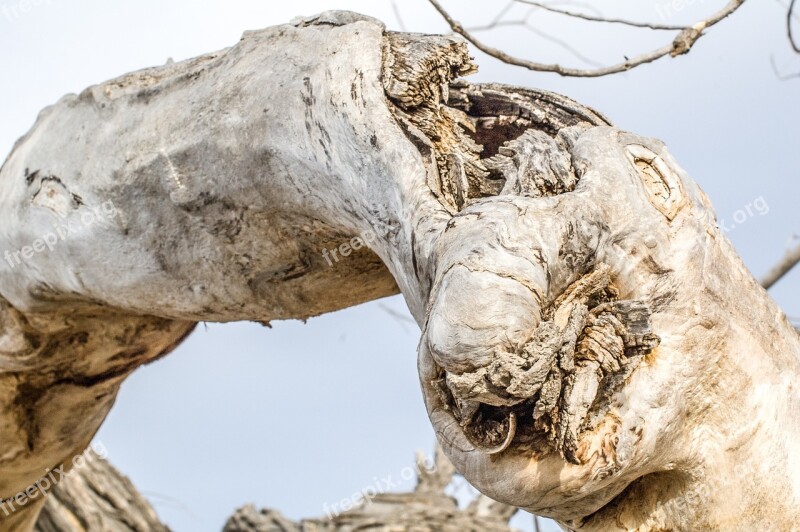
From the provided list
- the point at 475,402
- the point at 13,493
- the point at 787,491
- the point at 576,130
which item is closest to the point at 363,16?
the point at 576,130

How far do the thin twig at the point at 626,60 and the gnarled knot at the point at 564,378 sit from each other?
39.9 inches

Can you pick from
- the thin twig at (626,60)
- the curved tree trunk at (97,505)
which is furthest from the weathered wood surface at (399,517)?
the thin twig at (626,60)

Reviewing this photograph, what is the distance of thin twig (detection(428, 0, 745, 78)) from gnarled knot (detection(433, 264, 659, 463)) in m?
1.01

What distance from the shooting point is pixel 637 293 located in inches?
60.8

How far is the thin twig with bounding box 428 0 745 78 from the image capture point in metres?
2.35

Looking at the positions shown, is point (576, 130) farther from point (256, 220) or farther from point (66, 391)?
point (66, 391)

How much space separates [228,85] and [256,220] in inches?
10.3

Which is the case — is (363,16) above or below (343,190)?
above

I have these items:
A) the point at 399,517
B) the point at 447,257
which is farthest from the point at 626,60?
the point at 399,517

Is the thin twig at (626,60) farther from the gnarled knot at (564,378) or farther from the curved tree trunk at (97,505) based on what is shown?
the curved tree trunk at (97,505)

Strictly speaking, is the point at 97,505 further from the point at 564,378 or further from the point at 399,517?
the point at 564,378

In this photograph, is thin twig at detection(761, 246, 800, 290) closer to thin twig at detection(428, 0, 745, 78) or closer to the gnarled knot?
thin twig at detection(428, 0, 745, 78)

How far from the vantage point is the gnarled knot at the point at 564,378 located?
1.38m

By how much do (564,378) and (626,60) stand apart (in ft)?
3.93
